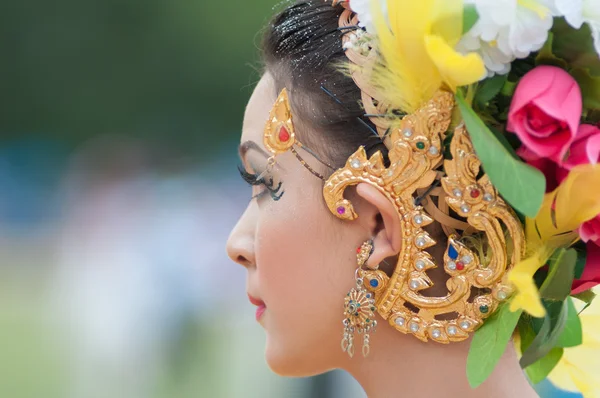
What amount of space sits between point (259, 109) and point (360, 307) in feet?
1.44

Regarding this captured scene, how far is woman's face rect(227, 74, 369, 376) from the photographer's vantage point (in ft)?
4.90

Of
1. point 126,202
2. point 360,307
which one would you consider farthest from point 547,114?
point 126,202

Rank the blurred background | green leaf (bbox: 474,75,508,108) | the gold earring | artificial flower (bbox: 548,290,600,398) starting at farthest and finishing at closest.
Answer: the blurred background
artificial flower (bbox: 548,290,600,398)
the gold earring
green leaf (bbox: 474,75,508,108)

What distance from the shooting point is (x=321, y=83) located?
1.52 meters

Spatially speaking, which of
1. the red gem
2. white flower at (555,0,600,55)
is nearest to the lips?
the red gem

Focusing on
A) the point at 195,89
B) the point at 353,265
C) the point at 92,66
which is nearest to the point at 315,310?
the point at 353,265

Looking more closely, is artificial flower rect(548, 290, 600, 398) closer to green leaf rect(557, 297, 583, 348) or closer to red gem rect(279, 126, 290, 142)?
green leaf rect(557, 297, 583, 348)

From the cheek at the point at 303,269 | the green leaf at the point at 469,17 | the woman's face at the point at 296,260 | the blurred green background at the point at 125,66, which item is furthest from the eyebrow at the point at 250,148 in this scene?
the blurred green background at the point at 125,66

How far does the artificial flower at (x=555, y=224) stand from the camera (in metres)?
1.27

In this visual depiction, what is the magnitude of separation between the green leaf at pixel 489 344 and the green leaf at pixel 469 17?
469 mm

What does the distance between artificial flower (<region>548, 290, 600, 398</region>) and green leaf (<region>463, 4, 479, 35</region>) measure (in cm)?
73

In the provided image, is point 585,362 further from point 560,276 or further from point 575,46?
point 575,46

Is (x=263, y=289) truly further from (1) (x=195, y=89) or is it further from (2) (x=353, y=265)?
(1) (x=195, y=89)

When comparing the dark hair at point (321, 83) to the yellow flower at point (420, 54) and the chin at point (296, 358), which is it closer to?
the yellow flower at point (420, 54)
